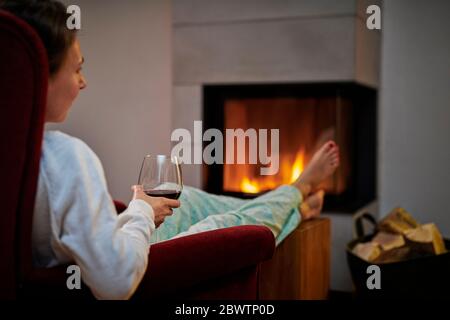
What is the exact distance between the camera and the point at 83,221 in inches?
38.1

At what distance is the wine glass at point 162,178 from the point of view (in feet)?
4.31

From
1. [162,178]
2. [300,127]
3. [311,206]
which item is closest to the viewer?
[162,178]

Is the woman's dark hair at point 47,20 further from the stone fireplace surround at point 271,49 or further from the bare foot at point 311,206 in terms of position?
the stone fireplace surround at point 271,49

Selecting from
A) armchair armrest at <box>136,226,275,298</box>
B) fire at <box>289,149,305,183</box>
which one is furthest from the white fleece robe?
fire at <box>289,149,305,183</box>

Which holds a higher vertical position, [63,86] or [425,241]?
[63,86]

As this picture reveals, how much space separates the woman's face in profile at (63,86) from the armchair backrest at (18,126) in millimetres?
70

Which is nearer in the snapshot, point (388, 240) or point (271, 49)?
point (388, 240)

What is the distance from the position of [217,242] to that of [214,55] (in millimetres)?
1708

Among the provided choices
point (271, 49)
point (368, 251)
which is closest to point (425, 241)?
point (368, 251)

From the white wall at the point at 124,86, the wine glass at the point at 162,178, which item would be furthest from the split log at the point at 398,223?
the wine glass at the point at 162,178

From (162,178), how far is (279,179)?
1672mm

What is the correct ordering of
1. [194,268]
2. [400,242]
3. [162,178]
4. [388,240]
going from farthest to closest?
[388,240], [400,242], [162,178], [194,268]

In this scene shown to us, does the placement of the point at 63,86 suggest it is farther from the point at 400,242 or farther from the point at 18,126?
the point at 400,242

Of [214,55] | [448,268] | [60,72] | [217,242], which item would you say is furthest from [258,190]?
[60,72]
